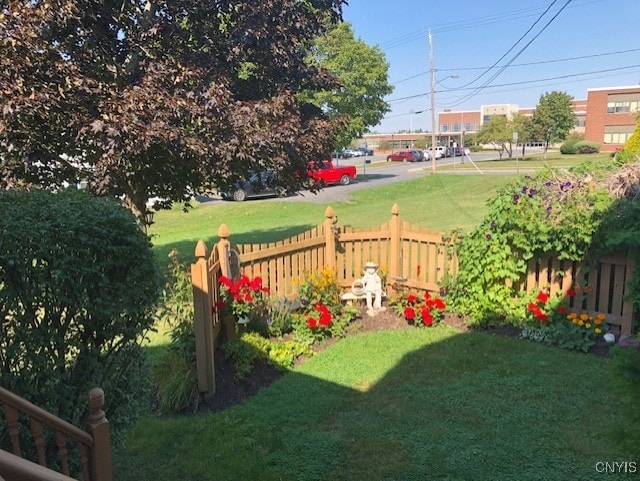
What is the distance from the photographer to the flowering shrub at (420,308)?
6.14m

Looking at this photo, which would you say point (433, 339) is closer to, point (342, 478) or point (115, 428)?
Answer: point (342, 478)

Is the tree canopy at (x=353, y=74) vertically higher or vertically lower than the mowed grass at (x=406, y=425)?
higher

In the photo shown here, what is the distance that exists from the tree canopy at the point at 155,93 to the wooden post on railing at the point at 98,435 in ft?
11.5

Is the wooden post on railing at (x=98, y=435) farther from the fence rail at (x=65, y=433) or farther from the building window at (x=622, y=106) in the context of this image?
the building window at (x=622, y=106)

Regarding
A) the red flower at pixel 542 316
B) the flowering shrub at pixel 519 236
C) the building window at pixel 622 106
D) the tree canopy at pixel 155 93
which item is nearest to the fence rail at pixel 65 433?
the tree canopy at pixel 155 93

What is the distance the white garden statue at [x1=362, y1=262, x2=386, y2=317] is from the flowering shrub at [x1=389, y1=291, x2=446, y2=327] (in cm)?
23

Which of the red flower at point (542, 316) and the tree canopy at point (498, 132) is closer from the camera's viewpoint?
the red flower at point (542, 316)

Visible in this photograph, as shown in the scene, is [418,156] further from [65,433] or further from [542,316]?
[65,433]

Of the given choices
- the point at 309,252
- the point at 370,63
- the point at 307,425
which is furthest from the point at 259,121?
the point at 370,63

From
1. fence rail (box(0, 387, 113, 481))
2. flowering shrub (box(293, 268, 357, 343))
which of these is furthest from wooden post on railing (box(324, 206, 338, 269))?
fence rail (box(0, 387, 113, 481))

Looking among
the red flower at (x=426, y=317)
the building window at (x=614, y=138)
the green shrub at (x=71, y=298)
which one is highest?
the building window at (x=614, y=138)

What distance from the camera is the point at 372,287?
6480mm

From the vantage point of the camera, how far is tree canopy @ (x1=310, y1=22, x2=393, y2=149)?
1086 inches

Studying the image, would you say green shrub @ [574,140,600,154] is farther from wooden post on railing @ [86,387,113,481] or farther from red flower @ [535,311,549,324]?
wooden post on railing @ [86,387,113,481]
